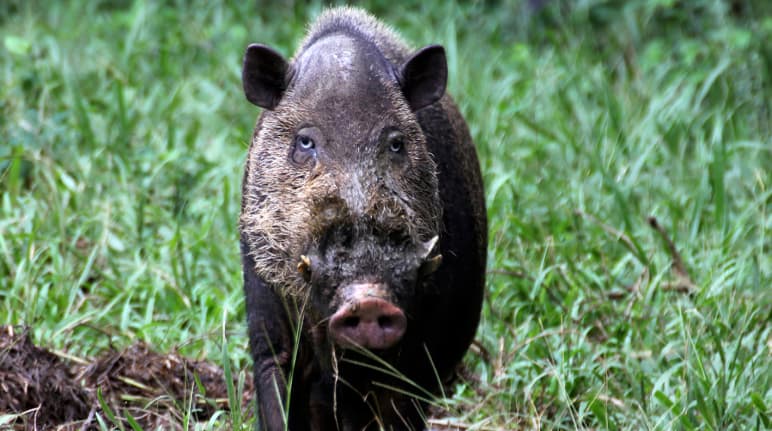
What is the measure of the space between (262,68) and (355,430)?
1.39 m

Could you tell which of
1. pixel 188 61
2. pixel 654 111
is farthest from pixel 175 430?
pixel 188 61

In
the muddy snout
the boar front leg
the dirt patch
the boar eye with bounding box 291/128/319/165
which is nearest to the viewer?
the muddy snout

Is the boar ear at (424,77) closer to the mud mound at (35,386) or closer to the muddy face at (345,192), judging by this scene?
the muddy face at (345,192)

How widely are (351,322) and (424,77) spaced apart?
49.8 inches

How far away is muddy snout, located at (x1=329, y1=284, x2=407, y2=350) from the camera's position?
3.47m

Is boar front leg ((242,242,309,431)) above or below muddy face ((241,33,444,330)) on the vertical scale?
below

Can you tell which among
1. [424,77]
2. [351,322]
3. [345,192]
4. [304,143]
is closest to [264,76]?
[304,143]

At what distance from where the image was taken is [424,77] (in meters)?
4.45

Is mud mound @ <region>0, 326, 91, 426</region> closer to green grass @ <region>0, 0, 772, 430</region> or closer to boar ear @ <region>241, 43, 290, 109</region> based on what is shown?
green grass @ <region>0, 0, 772, 430</region>

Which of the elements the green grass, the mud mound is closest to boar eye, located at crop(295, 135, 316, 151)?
the green grass

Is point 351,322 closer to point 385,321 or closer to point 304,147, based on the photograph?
point 385,321

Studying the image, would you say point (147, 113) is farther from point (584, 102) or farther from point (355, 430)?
point (355, 430)

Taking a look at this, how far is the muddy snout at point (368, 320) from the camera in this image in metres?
3.47

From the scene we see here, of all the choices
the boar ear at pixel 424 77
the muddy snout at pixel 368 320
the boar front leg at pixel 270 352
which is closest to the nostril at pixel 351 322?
the muddy snout at pixel 368 320
